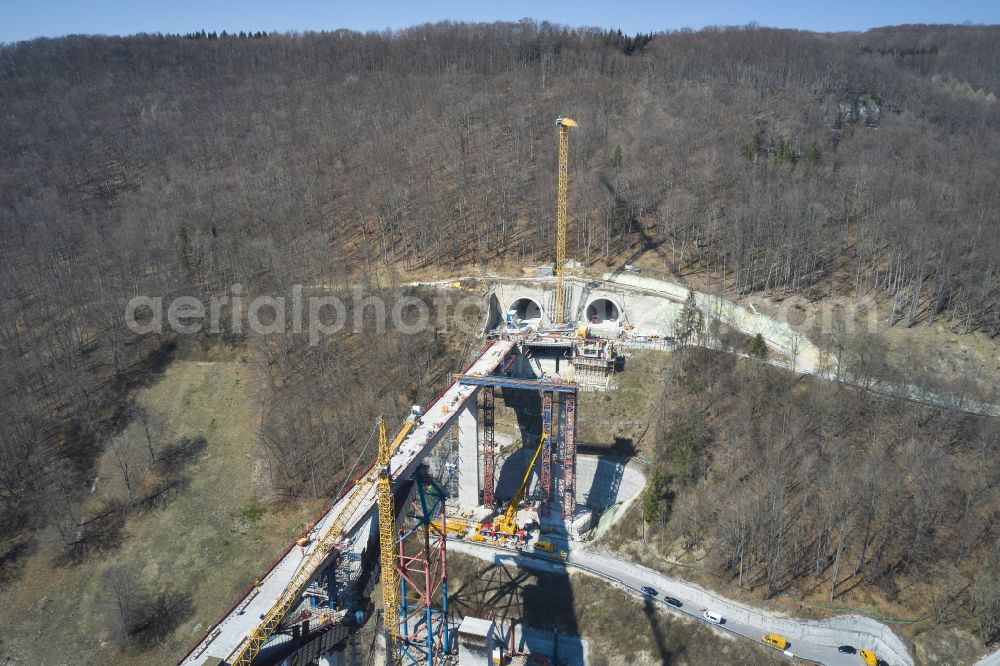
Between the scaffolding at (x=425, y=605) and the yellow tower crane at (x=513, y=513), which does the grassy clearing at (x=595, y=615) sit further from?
the scaffolding at (x=425, y=605)

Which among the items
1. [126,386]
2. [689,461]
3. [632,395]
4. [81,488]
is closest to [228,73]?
[126,386]

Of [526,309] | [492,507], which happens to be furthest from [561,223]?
[492,507]

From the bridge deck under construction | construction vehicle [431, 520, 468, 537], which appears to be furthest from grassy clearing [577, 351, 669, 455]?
construction vehicle [431, 520, 468, 537]

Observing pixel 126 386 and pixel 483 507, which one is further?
pixel 126 386

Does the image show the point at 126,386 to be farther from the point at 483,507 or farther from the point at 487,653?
the point at 487,653

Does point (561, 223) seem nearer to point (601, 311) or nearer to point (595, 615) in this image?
point (601, 311)

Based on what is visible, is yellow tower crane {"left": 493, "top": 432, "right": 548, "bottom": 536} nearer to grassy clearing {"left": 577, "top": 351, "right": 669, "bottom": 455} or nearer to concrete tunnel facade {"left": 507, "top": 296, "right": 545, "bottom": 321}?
grassy clearing {"left": 577, "top": 351, "right": 669, "bottom": 455}
